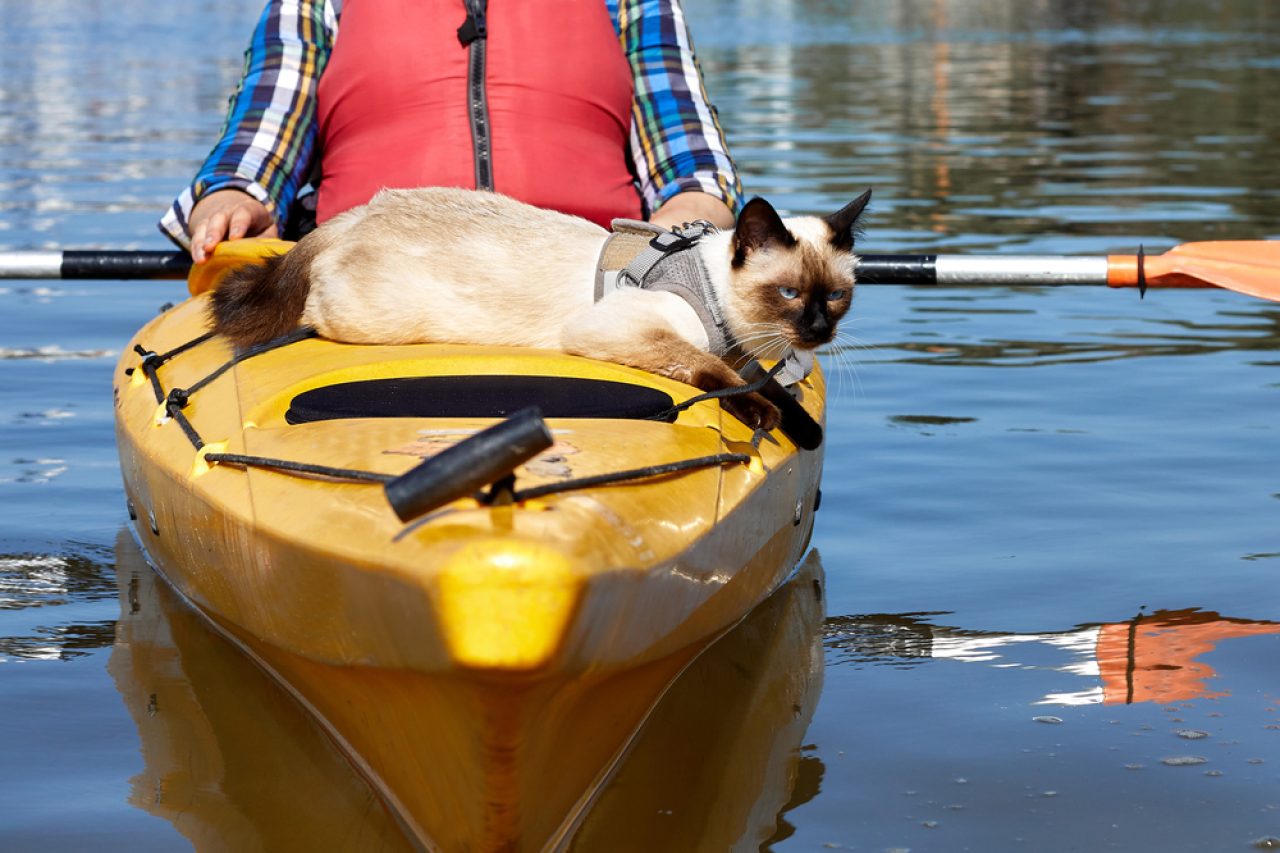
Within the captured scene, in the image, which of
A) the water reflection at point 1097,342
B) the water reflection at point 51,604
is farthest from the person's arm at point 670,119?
the water reflection at point 1097,342

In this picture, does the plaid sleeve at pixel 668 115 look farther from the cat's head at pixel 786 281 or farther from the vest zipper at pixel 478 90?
the cat's head at pixel 786 281

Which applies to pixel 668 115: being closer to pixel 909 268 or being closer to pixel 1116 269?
pixel 909 268

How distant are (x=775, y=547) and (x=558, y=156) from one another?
1.45m

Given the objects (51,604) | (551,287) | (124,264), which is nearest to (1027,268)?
(551,287)

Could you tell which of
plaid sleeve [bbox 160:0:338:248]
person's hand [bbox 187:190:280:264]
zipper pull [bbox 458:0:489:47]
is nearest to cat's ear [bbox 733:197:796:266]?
zipper pull [bbox 458:0:489:47]

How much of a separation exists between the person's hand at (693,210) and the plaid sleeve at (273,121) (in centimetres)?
107

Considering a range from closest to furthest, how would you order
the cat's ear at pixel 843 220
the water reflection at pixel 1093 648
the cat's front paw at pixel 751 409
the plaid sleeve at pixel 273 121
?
the cat's front paw at pixel 751 409 → the cat's ear at pixel 843 220 → the water reflection at pixel 1093 648 → the plaid sleeve at pixel 273 121

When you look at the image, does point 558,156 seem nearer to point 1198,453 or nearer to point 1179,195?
point 1198,453

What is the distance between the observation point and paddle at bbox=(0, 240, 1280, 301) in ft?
16.3

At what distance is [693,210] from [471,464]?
2.47 m

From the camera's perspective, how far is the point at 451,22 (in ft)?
15.2

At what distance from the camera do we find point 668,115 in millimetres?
4953

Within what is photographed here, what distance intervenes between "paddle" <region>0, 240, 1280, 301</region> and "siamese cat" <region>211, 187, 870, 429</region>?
148 cm

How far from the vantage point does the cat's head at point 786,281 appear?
3.46 metres
